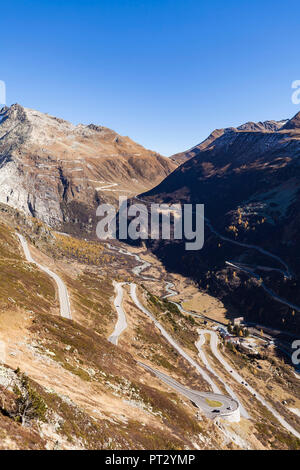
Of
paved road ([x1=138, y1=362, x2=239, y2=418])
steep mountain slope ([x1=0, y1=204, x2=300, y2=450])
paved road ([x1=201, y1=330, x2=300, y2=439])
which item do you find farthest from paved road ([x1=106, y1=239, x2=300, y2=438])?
paved road ([x1=138, y1=362, x2=239, y2=418])

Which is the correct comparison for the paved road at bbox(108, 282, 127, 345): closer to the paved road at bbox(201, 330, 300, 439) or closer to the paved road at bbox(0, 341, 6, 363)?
the paved road at bbox(0, 341, 6, 363)

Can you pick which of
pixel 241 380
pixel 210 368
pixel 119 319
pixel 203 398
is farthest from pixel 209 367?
pixel 119 319

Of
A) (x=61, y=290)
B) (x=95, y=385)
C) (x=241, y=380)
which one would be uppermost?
(x=61, y=290)

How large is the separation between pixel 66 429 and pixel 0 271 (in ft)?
192

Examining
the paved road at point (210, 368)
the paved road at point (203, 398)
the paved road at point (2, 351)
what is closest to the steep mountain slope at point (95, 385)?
the paved road at point (2, 351)

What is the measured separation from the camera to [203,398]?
64312 mm

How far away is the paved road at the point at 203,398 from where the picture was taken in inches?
2269

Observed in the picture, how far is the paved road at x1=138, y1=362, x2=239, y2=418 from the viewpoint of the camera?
5762 centimetres

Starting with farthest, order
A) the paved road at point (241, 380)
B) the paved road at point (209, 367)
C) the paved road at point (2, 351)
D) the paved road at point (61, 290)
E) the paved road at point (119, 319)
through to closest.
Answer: the paved road at point (119, 319), the paved road at point (241, 380), the paved road at point (61, 290), the paved road at point (209, 367), the paved road at point (2, 351)

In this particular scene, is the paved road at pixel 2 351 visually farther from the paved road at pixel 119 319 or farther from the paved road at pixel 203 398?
the paved road at pixel 119 319

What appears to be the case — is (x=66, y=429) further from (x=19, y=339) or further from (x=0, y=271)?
(x=0, y=271)

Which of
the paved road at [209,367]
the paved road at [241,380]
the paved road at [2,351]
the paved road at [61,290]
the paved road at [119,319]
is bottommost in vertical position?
the paved road at [241,380]

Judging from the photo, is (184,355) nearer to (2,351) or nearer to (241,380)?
(241,380)

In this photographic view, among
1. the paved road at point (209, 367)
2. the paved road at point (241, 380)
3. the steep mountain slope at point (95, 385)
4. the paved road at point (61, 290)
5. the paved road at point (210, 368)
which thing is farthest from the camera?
the paved road at point (241, 380)
